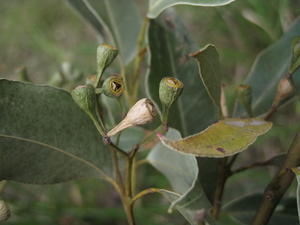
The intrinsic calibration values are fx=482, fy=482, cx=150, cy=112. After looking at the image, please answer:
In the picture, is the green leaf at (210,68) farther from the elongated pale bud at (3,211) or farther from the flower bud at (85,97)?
the elongated pale bud at (3,211)

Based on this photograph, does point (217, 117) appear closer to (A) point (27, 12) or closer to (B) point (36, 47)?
(B) point (36, 47)

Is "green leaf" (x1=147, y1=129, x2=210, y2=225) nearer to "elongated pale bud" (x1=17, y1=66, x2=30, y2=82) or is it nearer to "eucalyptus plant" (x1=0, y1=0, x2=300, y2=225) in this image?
"eucalyptus plant" (x1=0, y1=0, x2=300, y2=225)

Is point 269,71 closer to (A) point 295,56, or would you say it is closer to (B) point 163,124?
(A) point 295,56

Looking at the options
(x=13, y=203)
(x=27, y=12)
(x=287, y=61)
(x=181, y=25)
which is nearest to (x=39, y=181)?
(x=181, y=25)

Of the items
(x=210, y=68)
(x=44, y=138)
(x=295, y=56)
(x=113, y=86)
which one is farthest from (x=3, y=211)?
(x=295, y=56)

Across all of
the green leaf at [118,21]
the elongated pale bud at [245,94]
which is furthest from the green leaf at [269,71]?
the green leaf at [118,21]
